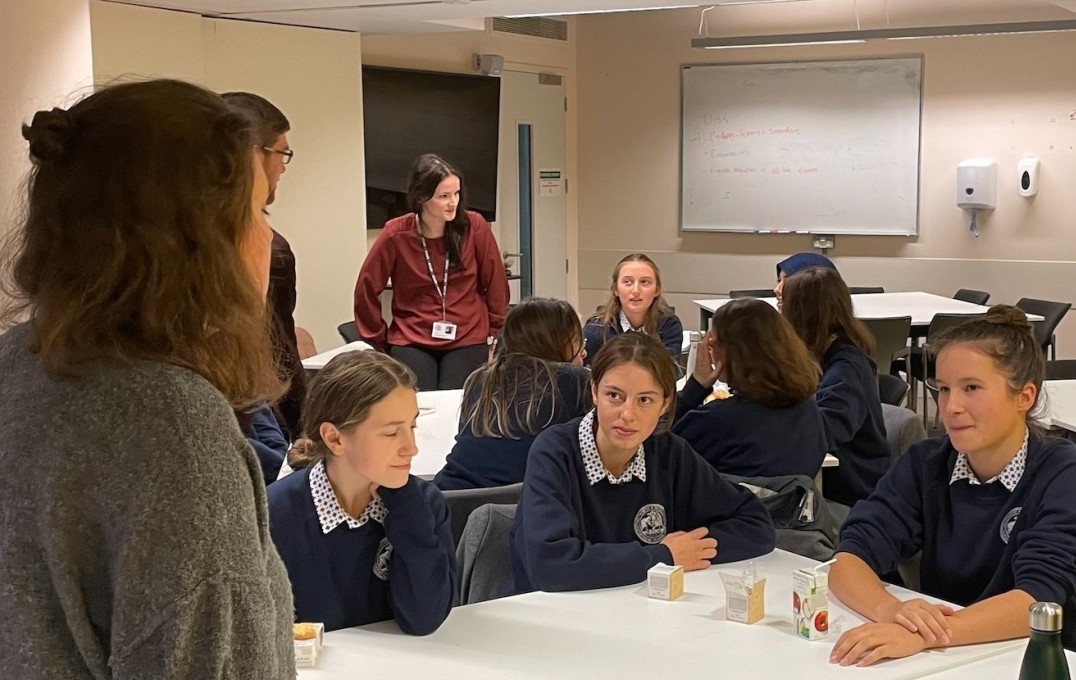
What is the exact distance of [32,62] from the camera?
13.8 feet

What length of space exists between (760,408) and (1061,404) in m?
1.54

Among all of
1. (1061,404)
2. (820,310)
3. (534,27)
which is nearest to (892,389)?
(1061,404)

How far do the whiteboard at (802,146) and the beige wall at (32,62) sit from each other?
541 centimetres

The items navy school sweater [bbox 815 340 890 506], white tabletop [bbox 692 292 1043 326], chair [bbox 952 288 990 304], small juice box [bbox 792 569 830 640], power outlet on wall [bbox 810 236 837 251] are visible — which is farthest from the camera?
power outlet on wall [bbox 810 236 837 251]

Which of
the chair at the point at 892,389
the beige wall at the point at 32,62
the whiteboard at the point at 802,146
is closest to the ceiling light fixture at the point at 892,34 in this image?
the whiteboard at the point at 802,146

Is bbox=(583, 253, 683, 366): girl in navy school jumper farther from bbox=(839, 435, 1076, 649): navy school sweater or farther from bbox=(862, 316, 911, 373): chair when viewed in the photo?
bbox=(839, 435, 1076, 649): navy school sweater

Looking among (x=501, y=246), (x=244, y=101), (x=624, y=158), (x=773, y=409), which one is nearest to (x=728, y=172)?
(x=624, y=158)

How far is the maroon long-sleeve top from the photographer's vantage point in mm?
5090

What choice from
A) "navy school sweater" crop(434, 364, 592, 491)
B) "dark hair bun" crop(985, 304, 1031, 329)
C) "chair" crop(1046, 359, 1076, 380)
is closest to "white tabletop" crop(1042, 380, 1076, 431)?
"chair" crop(1046, 359, 1076, 380)

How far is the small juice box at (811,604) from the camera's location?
6.61 ft

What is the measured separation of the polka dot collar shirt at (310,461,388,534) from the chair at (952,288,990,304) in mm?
6129

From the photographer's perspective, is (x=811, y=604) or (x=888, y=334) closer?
(x=811, y=604)

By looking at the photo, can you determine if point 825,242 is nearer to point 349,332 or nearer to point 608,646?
point 349,332

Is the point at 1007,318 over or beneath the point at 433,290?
over
